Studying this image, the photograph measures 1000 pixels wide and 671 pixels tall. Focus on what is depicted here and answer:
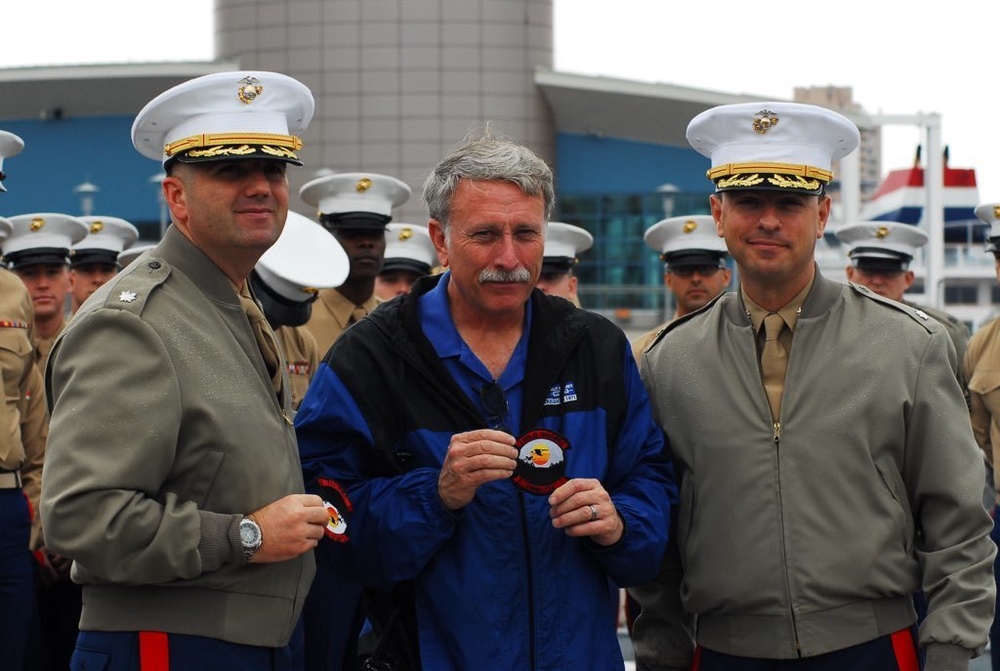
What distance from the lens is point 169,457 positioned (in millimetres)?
3189

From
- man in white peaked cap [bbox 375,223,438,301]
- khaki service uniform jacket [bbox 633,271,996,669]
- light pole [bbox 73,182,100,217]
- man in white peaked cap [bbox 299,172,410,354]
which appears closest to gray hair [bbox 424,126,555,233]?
khaki service uniform jacket [bbox 633,271,996,669]

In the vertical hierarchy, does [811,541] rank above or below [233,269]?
below

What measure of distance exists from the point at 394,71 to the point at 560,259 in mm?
25940

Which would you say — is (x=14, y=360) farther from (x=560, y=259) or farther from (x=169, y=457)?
(x=169, y=457)

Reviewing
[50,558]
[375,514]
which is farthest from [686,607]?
[50,558]

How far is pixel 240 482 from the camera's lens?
3311mm

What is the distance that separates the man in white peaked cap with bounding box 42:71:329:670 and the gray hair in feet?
1.29

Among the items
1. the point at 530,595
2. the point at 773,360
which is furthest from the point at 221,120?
the point at 773,360

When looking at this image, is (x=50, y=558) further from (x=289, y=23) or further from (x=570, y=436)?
(x=289, y=23)

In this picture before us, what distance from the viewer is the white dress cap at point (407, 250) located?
8.55 meters

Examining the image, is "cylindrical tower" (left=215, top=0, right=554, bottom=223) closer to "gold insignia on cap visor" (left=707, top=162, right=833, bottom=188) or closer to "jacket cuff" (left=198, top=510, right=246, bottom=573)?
"gold insignia on cap visor" (left=707, top=162, right=833, bottom=188)

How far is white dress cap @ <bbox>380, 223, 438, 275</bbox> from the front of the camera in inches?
336

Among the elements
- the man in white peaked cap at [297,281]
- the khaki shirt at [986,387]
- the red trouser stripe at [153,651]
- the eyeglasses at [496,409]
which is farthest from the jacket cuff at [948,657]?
the khaki shirt at [986,387]

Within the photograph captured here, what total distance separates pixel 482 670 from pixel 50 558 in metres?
3.33
